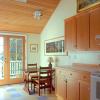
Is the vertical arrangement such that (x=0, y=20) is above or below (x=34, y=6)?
below

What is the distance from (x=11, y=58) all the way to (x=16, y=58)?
23 centimetres

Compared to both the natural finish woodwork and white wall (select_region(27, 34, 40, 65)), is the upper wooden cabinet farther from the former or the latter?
white wall (select_region(27, 34, 40, 65))

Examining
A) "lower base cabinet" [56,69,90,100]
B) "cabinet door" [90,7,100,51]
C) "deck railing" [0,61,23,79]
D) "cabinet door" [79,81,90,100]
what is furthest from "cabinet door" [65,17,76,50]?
"deck railing" [0,61,23,79]

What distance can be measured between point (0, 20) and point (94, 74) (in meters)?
3.91

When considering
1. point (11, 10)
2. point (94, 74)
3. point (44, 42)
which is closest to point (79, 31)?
point (94, 74)

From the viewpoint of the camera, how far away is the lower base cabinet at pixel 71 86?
3.05 meters

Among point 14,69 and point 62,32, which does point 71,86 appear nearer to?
point 62,32

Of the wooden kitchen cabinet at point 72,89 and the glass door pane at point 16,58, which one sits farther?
the glass door pane at point 16,58

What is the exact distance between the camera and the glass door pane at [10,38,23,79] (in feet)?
20.7

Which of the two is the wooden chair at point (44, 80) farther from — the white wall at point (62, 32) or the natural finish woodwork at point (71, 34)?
the natural finish woodwork at point (71, 34)

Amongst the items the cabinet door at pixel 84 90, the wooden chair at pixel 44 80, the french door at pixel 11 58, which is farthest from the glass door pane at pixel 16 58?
the cabinet door at pixel 84 90

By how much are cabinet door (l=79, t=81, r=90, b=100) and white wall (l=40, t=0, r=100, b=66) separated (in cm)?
79

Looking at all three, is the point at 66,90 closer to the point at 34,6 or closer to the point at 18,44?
the point at 34,6

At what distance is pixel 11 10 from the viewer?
491cm
